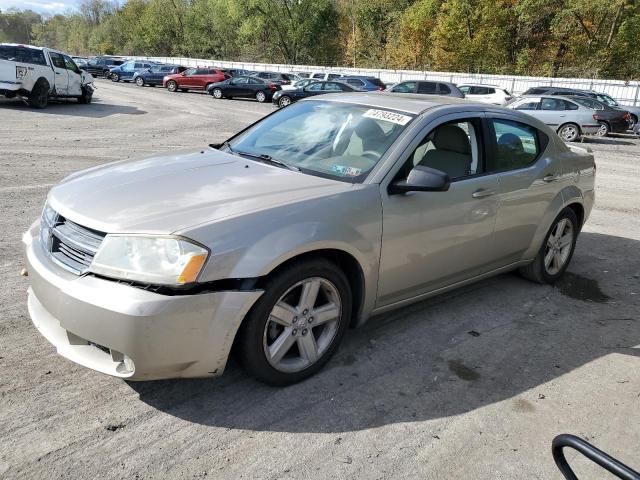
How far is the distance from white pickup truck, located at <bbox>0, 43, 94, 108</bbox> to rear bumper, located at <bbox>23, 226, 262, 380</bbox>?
16.8 metres

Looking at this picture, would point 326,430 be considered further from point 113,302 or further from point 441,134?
point 441,134

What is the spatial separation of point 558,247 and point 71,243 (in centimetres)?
420

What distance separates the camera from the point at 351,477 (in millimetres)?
2539

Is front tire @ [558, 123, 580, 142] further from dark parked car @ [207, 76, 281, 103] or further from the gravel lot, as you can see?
dark parked car @ [207, 76, 281, 103]

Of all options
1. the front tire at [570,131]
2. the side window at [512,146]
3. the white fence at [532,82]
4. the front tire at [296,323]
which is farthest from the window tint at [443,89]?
the front tire at [296,323]

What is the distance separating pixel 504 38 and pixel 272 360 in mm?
52687

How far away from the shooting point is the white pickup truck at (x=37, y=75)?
16.7 meters

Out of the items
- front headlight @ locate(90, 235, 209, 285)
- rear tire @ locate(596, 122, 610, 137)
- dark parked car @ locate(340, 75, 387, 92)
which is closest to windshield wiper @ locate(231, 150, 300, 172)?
front headlight @ locate(90, 235, 209, 285)

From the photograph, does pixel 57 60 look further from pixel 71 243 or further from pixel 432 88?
pixel 71 243

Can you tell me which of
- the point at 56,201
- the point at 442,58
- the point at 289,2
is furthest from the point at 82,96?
the point at 289,2

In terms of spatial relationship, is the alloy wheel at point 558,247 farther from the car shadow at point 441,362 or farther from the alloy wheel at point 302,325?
the alloy wheel at point 302,325

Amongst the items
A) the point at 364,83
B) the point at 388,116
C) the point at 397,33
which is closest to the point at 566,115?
the point at 364,83

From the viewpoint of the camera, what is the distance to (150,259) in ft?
8.66

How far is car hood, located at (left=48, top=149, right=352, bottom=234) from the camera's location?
2795 millimetres
